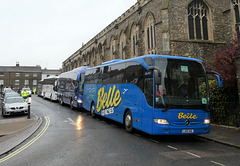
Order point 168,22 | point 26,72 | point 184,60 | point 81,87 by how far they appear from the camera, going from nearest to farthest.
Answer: point 184,60
point 81,87
point 168,22
point 26,72

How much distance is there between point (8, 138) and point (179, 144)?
21.6ft

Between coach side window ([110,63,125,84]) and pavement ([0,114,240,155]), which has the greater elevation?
coach side window ([110,63,125,84])

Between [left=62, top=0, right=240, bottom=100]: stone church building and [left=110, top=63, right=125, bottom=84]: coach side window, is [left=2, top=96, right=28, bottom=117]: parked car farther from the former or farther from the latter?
[left=62, top=0, right=240, bottom=100]: stone church building

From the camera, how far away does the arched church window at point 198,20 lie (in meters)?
18.8

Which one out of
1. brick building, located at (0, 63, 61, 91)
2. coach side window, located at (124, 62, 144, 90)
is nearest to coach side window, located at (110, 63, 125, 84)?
coach side window, located at (124, 62, 144, 90)

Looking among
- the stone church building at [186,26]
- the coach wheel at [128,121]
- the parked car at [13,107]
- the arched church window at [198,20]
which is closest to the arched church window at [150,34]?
the stone church building at [186,26]

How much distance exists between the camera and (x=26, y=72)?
77750 millimetres

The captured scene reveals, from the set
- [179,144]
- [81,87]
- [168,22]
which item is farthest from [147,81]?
[168,22]

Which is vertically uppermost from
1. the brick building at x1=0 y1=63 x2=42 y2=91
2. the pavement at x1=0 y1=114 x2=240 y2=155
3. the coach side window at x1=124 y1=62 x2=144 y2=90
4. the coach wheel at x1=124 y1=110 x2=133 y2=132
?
the brick building at x1=0 y1=63 x2=42 y2=91

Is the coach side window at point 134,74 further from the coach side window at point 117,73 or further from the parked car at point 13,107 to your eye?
the parked car at point 13,107

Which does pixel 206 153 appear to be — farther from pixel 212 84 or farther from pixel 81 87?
pixel 81 87

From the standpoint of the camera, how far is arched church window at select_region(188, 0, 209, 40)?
18812 millimetres

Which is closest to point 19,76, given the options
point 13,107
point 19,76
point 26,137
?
point 19,76

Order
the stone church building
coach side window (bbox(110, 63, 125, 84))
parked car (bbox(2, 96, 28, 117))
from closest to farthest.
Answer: coach side window (bbox(110, 63, 125, 84)) < parked car (bbox(2, 96, 28, 117)) < the stone church building
